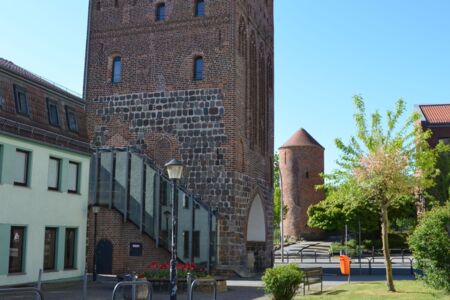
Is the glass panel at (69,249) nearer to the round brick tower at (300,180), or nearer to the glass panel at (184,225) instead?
the glass panel at (184,225)

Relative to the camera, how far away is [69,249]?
2325cm

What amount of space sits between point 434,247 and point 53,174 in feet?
47.8

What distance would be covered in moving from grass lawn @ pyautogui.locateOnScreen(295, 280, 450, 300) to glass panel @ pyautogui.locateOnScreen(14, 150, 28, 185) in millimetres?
10858

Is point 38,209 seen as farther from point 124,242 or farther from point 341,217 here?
point 341,217

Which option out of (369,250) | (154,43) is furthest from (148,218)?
(369,250)

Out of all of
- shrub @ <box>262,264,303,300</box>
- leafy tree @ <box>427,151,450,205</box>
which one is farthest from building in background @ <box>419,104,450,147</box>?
shrub @ <box>262,264,303,300</box>

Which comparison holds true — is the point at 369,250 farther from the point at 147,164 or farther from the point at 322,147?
the point at 147,164

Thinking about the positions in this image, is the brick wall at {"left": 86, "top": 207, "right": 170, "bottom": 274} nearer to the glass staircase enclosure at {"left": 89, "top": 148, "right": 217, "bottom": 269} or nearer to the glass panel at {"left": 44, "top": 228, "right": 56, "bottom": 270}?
the glass staircase enclosure at {"left": 89, "top": 148, "right": 217, "bottom": 269}

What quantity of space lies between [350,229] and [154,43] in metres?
32.6

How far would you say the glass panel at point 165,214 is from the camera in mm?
27059

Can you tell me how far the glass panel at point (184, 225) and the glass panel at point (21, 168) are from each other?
29.9ft

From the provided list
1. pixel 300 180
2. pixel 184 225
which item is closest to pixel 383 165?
Answer: pixel 184 225

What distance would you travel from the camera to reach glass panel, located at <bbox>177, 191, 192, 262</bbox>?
27.4m

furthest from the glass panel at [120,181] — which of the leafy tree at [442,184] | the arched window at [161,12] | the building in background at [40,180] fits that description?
the leafy tree at [442,184]
